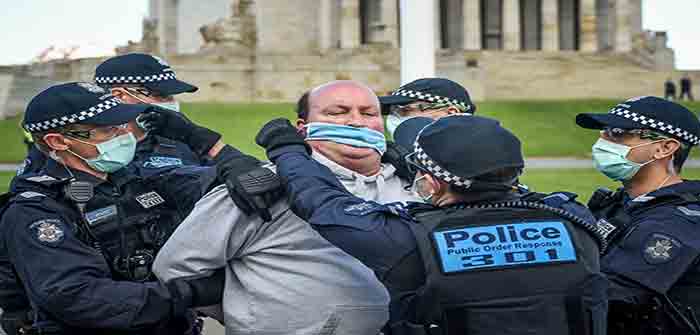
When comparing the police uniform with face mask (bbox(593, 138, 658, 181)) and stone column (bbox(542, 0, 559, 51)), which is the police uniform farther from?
stone column (bbox(542, 0, 559, 51))

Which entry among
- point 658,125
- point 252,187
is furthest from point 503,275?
point 658,125

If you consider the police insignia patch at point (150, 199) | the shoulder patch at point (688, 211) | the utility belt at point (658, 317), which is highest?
the police insignia patch at point (150, 199)

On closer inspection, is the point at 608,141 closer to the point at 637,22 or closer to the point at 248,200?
the point at 248,200

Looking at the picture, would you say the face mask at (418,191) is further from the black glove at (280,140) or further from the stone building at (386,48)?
the stone building at (386,48)

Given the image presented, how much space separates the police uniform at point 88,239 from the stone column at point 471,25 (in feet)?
177

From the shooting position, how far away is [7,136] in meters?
33.2

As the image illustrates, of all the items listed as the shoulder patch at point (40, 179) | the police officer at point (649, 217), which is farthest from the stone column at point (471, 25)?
the shoulder patch at point (40, 179)

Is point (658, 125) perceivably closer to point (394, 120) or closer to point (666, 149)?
point (666, 149)

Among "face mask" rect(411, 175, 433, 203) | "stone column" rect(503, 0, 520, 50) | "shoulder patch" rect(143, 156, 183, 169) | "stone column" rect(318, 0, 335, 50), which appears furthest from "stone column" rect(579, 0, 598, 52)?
"face mask" rect(411, 175, 433, 203)

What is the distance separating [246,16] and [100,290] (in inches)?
2046

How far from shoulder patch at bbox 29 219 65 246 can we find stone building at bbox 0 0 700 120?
3871 cm

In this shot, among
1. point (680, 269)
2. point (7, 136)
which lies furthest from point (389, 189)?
point (7, 136)

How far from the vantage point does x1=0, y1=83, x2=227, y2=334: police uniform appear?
14.5 feet

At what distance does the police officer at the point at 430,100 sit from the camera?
22.1ft
